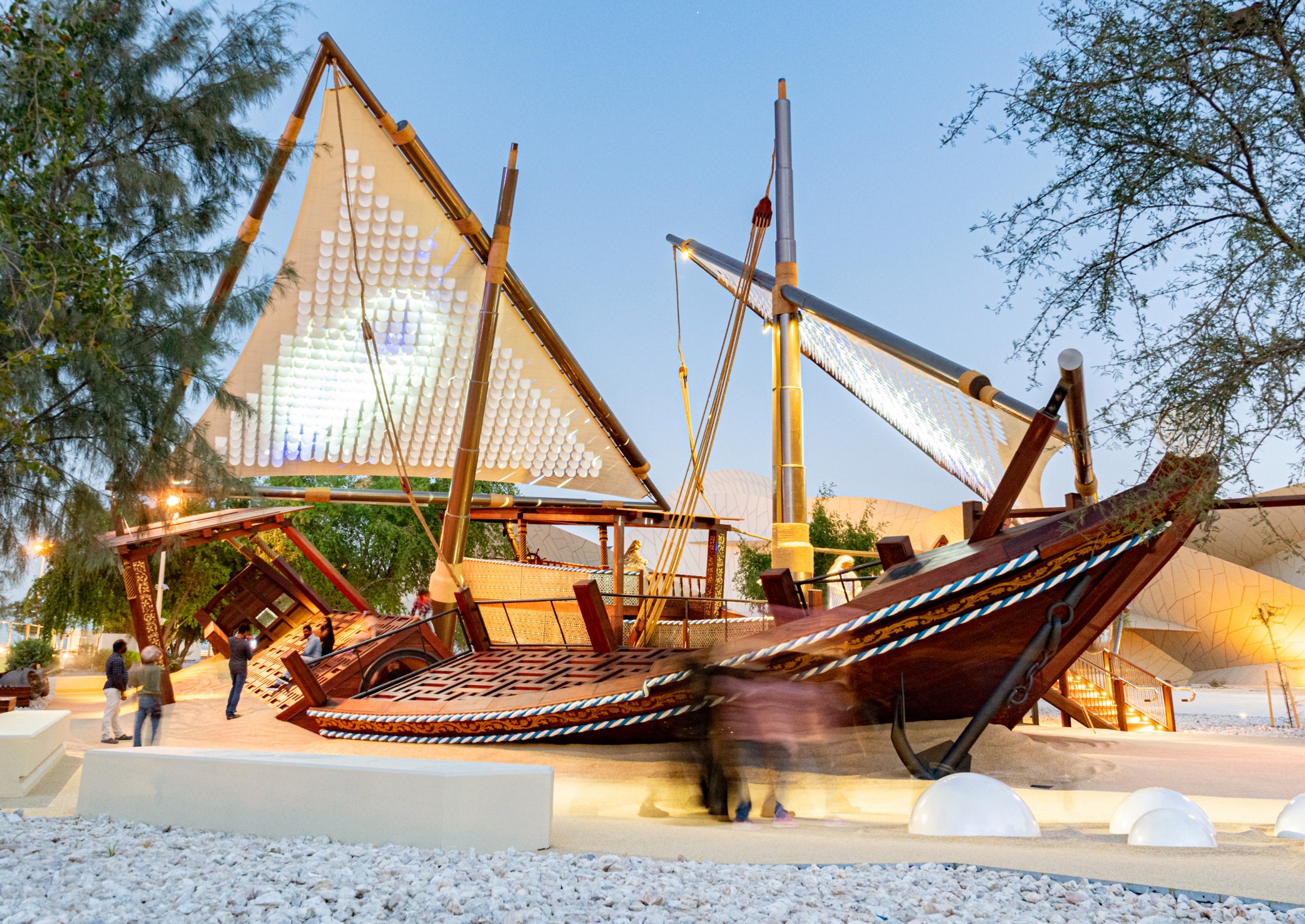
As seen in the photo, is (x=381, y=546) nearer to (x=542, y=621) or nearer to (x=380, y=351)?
(x=380, y=351)

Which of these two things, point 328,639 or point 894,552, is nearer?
point 894,552

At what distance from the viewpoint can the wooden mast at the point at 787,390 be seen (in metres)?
7.75

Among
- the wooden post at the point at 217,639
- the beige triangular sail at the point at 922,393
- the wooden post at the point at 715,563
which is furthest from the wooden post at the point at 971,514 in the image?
the wooden post at the point at 217,639

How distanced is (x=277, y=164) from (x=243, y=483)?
8.05ft

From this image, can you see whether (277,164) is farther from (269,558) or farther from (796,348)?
(269,558)

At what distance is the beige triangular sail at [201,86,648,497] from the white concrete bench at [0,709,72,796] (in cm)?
696

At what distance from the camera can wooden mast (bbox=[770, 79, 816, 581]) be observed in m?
7.75

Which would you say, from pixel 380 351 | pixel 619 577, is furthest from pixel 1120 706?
pixel 380 351

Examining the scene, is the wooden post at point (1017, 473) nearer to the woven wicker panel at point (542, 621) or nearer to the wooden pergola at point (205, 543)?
the woven wicker panel at point (542, 621)

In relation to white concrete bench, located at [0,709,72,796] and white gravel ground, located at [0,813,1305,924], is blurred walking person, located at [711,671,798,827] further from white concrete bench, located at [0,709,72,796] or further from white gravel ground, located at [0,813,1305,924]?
white concrete bench, located at [0,709,72,796]

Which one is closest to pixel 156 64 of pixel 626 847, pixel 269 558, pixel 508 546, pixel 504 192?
pixel 626 847

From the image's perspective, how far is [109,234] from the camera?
4961mm

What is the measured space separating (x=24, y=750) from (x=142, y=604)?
607cm

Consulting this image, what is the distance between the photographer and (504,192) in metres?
11.1
